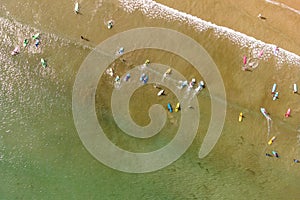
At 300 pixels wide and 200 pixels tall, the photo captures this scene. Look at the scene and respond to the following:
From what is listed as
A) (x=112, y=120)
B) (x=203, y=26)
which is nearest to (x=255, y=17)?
(x=203, y=26)

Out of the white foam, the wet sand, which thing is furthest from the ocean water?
the wet sand

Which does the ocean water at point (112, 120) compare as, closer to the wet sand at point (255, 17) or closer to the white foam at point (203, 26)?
the white foam at point (203, 26)

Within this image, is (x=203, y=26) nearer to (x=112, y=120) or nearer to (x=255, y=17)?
(x=255, y=17)

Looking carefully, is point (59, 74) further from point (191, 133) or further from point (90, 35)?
point (191, 133)

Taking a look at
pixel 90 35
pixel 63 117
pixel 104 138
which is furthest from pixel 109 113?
pixel 90 35

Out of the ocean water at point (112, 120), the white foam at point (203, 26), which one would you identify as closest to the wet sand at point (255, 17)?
the white foam at point (203, 26)

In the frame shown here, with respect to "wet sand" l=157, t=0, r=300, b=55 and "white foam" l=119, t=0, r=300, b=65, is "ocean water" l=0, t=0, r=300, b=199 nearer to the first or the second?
"white foam" l=119, t=0, r=300, b=65

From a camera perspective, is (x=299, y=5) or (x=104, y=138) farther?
(x=104, y=138)

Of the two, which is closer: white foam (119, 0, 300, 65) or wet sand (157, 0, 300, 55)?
wet sand (157, 0, 300, 55)
